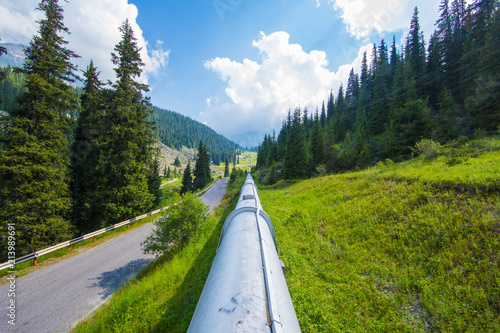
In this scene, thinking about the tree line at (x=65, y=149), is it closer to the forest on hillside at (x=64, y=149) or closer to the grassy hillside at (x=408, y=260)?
the forest on hillside at (x=64, y=149)

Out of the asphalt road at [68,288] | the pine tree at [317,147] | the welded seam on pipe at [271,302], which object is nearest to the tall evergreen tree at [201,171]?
the pine tree at [317,147]

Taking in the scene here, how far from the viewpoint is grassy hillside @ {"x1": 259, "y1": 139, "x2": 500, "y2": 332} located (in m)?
3.83

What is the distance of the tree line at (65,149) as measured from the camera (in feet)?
34.0

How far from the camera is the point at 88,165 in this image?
1484 centimetres

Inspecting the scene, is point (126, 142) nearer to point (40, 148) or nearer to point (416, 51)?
point (40, 148)

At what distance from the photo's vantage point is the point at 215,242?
32.0 feet

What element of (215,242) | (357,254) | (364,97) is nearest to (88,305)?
(215,242)

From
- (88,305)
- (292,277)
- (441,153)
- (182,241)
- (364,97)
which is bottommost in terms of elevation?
(88,305)

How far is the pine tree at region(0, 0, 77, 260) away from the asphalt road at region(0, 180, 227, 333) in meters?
3.18

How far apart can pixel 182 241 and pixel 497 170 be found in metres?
15.2

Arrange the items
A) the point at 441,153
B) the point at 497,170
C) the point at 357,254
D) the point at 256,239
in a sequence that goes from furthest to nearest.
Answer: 1. the point at 441,153
2. the point at 497,170
3. the point at 357,254
4. the point at 256,239

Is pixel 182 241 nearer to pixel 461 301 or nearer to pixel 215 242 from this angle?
pixel 215 242

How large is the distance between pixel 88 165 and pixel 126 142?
3676 mm

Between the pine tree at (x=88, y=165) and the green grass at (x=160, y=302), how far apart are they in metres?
10.3
